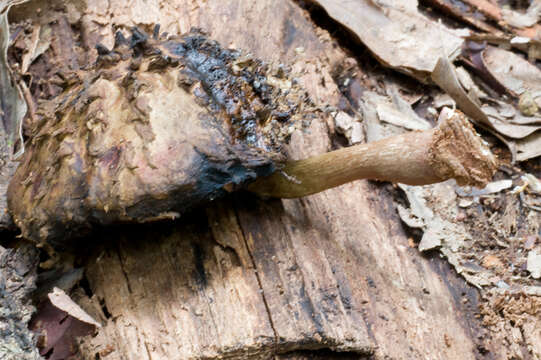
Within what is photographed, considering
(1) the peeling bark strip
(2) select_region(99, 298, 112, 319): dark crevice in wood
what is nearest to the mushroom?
(1) the peeling bark strip

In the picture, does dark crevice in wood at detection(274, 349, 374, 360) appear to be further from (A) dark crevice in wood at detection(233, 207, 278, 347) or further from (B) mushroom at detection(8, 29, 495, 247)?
(B) mushroom at detection(8, 29, 495, 247)

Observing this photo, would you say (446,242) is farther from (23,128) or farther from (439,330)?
(23,128)

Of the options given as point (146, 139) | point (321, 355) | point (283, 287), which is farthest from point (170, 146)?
point (321, 355)

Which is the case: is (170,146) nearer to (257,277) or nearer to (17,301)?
(257,277)

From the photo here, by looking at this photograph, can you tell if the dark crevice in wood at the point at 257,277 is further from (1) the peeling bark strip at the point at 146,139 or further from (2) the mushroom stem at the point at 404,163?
(1) the peeling bark strip at the point at 146,139

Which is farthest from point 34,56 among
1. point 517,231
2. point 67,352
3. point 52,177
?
point 517,231

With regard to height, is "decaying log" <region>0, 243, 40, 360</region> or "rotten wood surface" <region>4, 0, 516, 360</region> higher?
"decaying log" <region>0, 243, 40, 360</region>
